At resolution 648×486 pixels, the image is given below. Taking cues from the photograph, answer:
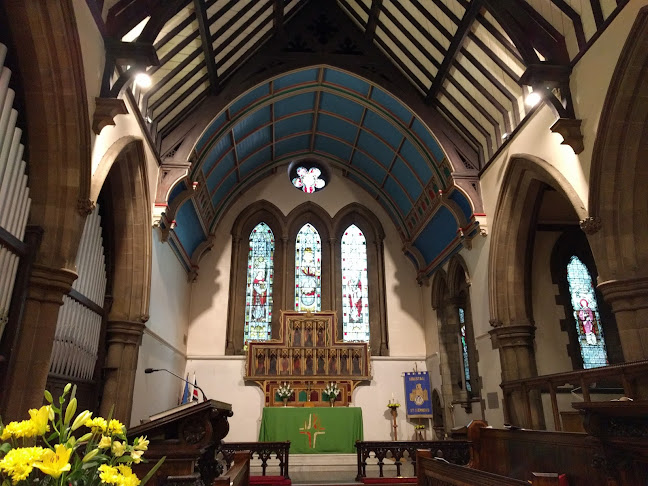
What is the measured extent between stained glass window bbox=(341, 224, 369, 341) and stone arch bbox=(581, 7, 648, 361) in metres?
6.38

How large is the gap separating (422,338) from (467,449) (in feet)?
17.3

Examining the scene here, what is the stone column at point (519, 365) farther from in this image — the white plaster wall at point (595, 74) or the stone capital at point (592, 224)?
the white plaster wall at point (595, 74)

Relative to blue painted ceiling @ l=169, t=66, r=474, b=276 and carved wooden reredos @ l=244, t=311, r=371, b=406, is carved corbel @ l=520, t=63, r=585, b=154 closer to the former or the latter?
blue painted ceiling @ l=169, t=66, r=474, b=276

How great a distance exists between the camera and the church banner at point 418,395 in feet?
33.1

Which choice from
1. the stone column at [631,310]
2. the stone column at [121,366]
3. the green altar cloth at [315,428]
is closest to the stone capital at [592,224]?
the stone column at [631,310]

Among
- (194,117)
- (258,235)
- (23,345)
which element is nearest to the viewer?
(23,345)

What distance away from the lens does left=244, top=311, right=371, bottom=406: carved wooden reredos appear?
392 inches

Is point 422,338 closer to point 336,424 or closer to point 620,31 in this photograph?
point 336,424

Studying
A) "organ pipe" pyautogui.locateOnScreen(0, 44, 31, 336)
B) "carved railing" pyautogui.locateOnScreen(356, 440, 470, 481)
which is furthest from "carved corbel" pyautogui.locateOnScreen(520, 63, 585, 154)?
"organ pipe" pyautogui.locateOnScreen(0, 44, 31, 336)

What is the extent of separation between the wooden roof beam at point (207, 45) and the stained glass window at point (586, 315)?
6.95m

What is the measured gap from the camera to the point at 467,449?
236 inches

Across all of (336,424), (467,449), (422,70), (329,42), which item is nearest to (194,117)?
(329,42)

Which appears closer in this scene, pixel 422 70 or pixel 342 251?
pixel 422 70

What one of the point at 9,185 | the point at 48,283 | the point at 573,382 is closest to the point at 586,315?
the point at 573,382
